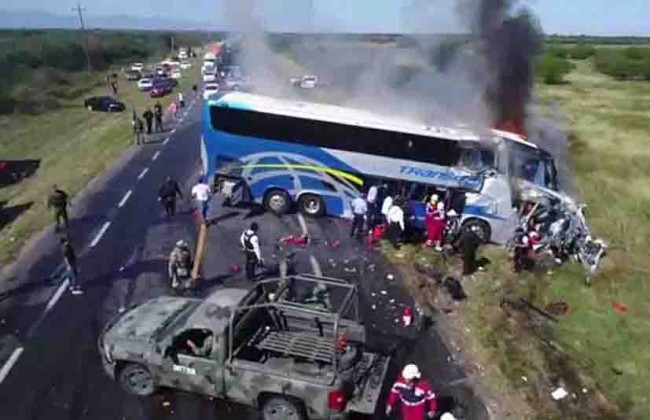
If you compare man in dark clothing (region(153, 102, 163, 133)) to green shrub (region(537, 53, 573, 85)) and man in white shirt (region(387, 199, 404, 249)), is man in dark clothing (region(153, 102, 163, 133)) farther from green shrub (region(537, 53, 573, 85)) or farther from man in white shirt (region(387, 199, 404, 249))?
green shrub (region(537, 53, 573, 85))

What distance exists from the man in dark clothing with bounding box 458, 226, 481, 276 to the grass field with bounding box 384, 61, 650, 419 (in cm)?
32

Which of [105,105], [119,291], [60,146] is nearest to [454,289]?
[119,291]

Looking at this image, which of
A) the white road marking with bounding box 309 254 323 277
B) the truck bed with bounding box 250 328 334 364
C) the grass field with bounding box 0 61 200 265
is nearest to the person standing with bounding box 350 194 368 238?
the white road marking with bounding box 309 254 323 277

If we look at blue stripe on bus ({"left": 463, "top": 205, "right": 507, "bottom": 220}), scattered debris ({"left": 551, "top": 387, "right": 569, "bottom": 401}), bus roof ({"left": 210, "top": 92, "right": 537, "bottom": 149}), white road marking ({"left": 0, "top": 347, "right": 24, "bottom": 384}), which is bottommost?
scattered debris ({"left": 551, "top": 387, "right": 569, "bottom": 401})

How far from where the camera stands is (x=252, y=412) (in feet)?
36.8

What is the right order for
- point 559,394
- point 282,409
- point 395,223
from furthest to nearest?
point 395,223 → point 559,394 → point 282,409

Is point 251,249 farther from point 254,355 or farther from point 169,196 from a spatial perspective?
point 169,196

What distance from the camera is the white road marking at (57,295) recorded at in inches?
594

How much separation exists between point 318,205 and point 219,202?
3836 millimetres

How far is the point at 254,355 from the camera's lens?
11.0 meters

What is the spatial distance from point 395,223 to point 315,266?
2839 millimetres

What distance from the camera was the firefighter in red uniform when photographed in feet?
32.9

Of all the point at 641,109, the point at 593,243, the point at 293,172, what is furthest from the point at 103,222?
the point at 641,109

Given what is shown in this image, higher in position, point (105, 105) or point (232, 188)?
point (232, 188)
